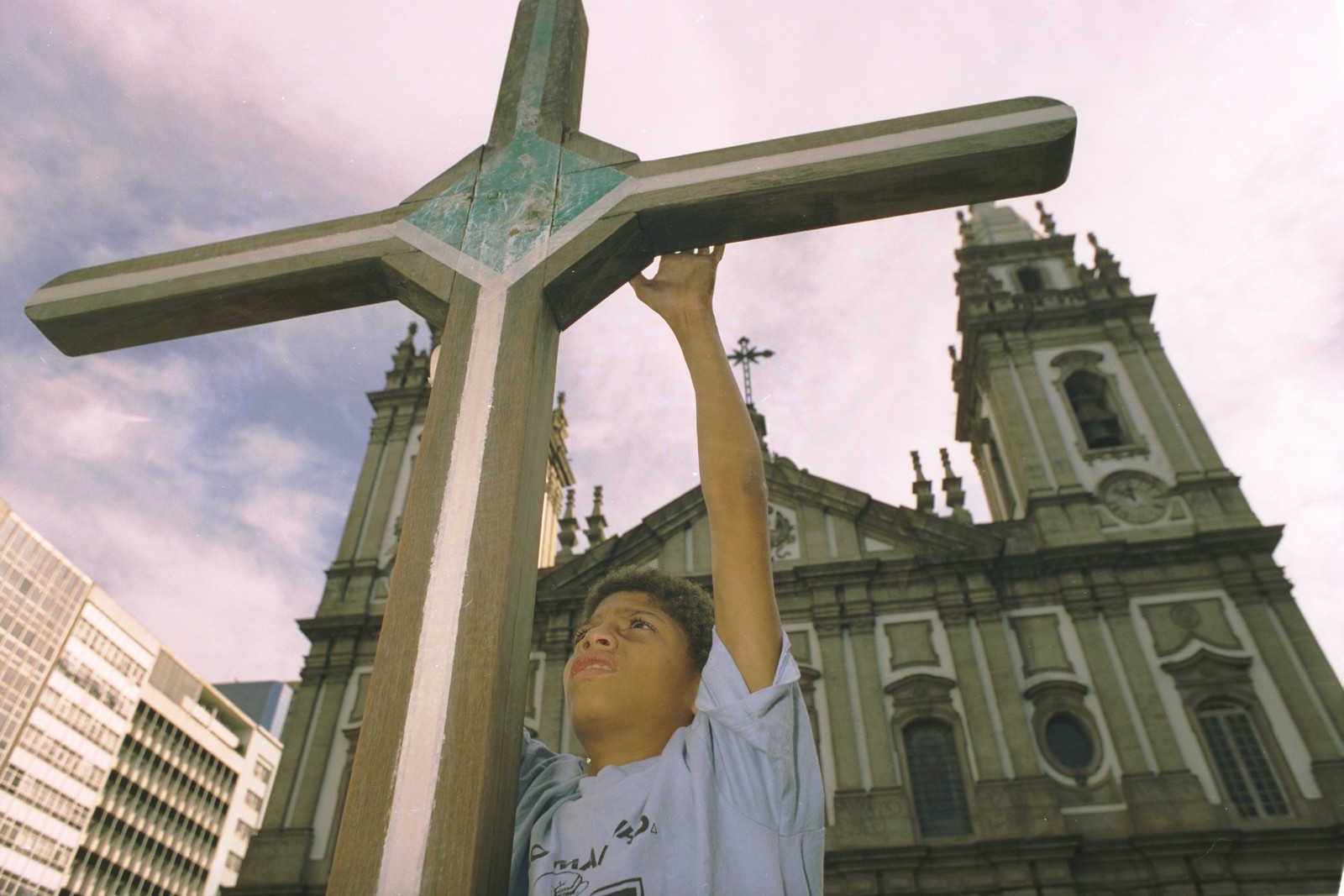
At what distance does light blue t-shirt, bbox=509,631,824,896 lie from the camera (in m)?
1.44

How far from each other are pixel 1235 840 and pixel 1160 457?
24.5 ft

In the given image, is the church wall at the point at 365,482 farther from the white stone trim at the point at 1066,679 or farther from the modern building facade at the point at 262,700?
the modern building facade at the point at 262,700

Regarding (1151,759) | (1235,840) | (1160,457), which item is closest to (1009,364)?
(1160,457)

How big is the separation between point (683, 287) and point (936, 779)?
45.8 ft

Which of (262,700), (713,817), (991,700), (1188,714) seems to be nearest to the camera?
(713,817)

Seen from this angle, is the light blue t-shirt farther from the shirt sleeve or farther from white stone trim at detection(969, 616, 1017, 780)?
white stone trim at detection(969, 616, 1017, 780)

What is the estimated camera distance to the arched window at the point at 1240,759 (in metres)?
12.8

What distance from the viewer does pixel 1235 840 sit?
1222 cm

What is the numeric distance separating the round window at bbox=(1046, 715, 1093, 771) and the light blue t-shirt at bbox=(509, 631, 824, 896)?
14276 millimetres

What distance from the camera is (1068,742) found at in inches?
555

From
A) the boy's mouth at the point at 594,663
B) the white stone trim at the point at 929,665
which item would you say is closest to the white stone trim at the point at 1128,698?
the white stone trim at the point at 929,665

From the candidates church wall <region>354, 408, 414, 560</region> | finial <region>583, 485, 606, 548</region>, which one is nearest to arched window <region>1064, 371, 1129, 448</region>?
finial <region>583, 485, 606, 548</region>

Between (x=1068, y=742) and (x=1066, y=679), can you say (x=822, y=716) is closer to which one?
(x=1068, y=742)

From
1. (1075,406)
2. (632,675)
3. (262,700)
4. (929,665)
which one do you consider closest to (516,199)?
(632,675)
